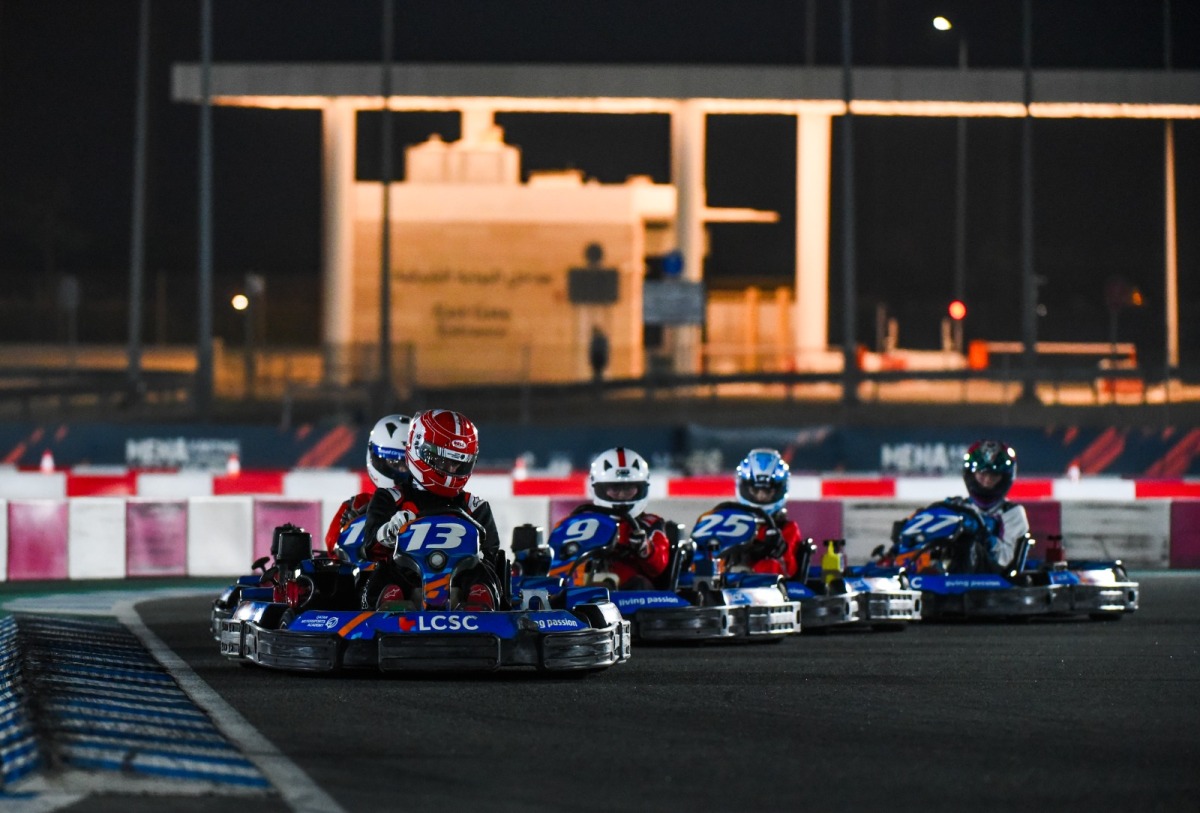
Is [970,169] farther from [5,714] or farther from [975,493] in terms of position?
[5,714]

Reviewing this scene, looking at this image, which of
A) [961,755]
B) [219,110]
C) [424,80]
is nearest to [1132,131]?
[219,110]

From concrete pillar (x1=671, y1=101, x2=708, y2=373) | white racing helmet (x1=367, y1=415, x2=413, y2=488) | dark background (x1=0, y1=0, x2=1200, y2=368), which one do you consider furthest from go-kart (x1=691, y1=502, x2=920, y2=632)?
dark background (x1=0, y1=0, x2=1200, y2=368)

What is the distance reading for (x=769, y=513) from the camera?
1431 centimetres

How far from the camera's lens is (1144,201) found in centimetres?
8306

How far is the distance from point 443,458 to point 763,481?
385cm

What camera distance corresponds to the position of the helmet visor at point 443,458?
10.8m

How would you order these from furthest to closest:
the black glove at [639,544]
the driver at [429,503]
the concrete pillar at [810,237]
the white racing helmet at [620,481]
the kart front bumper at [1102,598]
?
the concrete pillar at [810,237] → the kart front bumper at [1102,598] → the white racing helmet at [620,481] → the black glove at [639,544] → the driver at [429,503]

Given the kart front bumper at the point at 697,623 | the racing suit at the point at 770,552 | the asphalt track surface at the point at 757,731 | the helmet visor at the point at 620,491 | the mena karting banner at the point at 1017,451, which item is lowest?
the asphalt track surface at the point at 757,731

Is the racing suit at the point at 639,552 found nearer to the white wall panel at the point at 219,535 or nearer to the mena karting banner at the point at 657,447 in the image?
the white wall panel at the point at 219,535

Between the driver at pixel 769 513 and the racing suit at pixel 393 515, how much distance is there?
337 centimetres

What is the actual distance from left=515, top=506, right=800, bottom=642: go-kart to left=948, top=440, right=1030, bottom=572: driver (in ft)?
7.72

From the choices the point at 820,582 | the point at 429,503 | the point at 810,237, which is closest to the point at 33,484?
the point at 820,582

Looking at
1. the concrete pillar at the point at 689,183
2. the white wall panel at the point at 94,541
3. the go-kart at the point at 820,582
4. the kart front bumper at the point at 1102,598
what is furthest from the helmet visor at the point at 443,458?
the concrete pillar at the point at 689,183

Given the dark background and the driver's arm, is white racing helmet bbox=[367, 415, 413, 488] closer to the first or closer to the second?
the driver's arm
